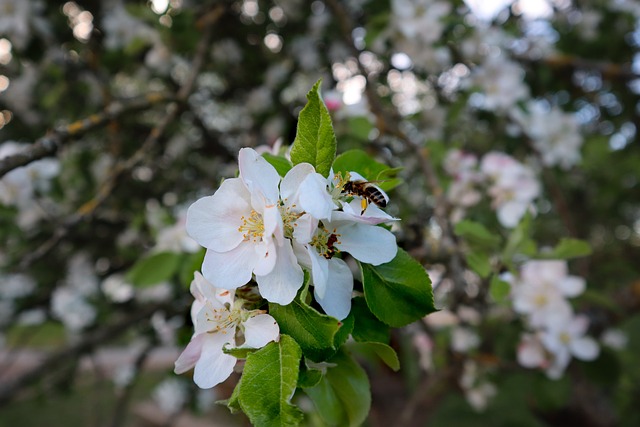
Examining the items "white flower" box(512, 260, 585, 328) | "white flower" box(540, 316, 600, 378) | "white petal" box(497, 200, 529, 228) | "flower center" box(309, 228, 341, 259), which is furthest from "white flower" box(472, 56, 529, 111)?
"flower center" box(309, 228, 341, 259)

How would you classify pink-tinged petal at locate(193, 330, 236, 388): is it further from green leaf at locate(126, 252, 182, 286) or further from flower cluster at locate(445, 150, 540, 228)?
flower cluster at locate(445, 150, 540, 228)

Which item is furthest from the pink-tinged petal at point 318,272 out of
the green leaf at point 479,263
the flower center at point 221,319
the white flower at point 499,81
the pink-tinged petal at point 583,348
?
the white flower at point 499,81

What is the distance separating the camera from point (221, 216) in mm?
538

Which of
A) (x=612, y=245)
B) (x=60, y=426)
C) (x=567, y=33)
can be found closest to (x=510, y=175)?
(x=567, y=33)

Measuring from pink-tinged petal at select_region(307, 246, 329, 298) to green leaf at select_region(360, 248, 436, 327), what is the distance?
6 centimetres

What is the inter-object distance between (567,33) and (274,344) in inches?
104

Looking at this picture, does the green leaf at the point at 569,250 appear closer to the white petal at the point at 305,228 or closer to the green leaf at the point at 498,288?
the green leaf at the point at 498,288

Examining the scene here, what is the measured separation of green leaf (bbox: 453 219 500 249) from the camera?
819 mm

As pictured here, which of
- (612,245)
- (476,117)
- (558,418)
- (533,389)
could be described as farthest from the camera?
(612,245)

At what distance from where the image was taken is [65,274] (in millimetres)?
2424

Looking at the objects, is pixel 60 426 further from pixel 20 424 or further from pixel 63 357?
pixel 63 357

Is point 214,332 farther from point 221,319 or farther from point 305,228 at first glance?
point 305,228

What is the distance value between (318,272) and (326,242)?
0.06 meters

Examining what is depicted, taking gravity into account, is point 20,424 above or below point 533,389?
below
